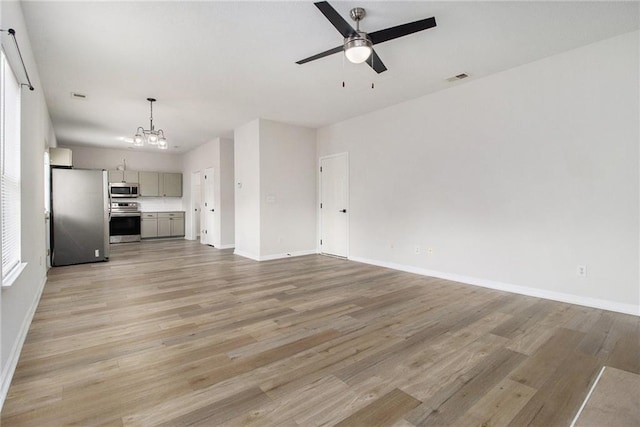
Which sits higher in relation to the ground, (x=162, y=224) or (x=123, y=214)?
(x=123, y=214)

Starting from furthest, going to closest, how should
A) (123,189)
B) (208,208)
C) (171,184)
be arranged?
(171,184)
(123,189)
(208,208)

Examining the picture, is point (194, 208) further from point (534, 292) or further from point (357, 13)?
point (534, 292)

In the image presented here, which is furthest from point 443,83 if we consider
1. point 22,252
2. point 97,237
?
point 97,237

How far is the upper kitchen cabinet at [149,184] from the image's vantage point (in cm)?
931

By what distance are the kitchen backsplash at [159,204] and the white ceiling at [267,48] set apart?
466 cm

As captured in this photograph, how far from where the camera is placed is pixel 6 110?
233cm

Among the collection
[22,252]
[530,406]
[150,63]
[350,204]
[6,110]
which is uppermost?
[150,63]

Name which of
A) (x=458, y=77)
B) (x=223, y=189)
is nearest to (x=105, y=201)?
(x=223, y=189)

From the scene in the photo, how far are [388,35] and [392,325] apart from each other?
96.9 inches

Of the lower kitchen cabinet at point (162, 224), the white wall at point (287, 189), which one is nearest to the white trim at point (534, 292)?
the white wall at point (287, 189)

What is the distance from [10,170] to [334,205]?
4.81 metres

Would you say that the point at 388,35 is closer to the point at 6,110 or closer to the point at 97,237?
the point at 6,110

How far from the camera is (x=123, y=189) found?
8.99m

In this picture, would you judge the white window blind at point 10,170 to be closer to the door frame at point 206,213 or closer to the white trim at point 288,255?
the white trim at point 288,255
